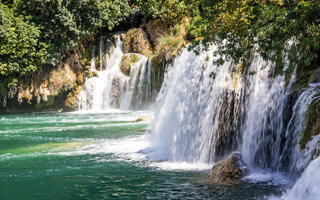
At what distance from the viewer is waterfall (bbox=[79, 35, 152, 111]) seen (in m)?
29.2

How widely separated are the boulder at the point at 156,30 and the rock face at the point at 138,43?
47 centimetres

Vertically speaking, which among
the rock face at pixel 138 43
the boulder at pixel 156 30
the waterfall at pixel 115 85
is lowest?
the waterfall at pixel 115 85

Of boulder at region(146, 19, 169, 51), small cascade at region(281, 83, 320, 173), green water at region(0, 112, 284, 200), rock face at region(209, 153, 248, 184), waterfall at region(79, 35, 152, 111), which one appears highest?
boulder at region(146, 19, 169, 51)

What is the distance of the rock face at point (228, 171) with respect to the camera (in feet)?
25.0

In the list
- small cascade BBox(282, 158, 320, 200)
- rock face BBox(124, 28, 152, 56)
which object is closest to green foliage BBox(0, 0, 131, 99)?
rock face BBox(124, 28, 152, 56)

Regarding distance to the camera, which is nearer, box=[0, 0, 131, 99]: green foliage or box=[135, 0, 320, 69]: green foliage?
box=[135, 0, 320, 69]: green foliage

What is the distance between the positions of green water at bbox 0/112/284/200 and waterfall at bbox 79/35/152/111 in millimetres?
15311

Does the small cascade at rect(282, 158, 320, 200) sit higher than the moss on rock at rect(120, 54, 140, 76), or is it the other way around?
the moss on rock at rect(120, 54, 140, 76)

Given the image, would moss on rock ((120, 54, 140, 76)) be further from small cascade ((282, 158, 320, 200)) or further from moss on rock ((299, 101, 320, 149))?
small cascade ((282, 158, 320, 200))

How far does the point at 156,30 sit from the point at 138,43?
202 cm

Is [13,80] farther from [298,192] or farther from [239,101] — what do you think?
[298,192]

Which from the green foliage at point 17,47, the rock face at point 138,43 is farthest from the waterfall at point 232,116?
the rock face at point 138,43

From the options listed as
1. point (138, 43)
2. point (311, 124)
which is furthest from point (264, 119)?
point (138, 43)

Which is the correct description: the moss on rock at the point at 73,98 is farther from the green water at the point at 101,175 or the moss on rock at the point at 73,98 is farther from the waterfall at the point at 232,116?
the waterfall at the point at 232,116
